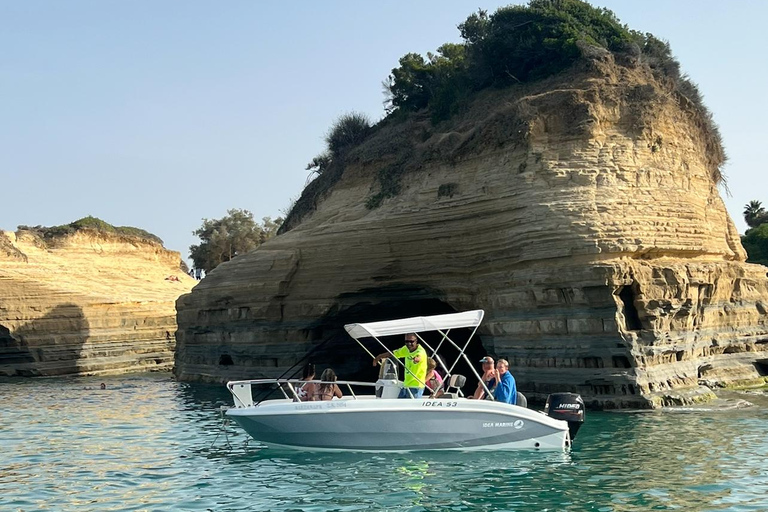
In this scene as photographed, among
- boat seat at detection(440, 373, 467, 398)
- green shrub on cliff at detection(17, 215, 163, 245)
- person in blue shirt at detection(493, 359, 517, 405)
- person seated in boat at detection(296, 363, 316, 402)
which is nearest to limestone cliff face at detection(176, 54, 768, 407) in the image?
person in blue shirt at detection(493, 359, 517, 405)

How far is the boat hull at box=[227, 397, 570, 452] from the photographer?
1430 centimetres

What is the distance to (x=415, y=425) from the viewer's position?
1434 cm

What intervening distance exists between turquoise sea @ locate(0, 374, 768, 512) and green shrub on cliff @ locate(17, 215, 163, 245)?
3011 cm

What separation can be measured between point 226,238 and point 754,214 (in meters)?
45.4

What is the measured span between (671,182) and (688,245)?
205 centimetres

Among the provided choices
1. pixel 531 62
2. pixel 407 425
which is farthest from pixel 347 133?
pixel 407 425

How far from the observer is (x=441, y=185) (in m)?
25.5

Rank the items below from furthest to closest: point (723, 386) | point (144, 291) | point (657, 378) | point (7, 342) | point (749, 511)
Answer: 1. point (144, 291)
2. point (7, 342)
3. point (723, 386)
4. point (657, 378)
5. point (749, 511)

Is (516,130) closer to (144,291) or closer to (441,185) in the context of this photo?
(441,185)

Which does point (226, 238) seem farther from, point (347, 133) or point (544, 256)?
point (544, 256)

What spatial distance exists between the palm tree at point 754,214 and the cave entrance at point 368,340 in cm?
4261

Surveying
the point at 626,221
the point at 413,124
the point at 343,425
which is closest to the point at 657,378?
the point at 626,221

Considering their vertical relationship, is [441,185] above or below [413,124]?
below

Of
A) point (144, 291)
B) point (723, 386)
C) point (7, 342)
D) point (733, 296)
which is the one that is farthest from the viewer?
point (144, 291)
